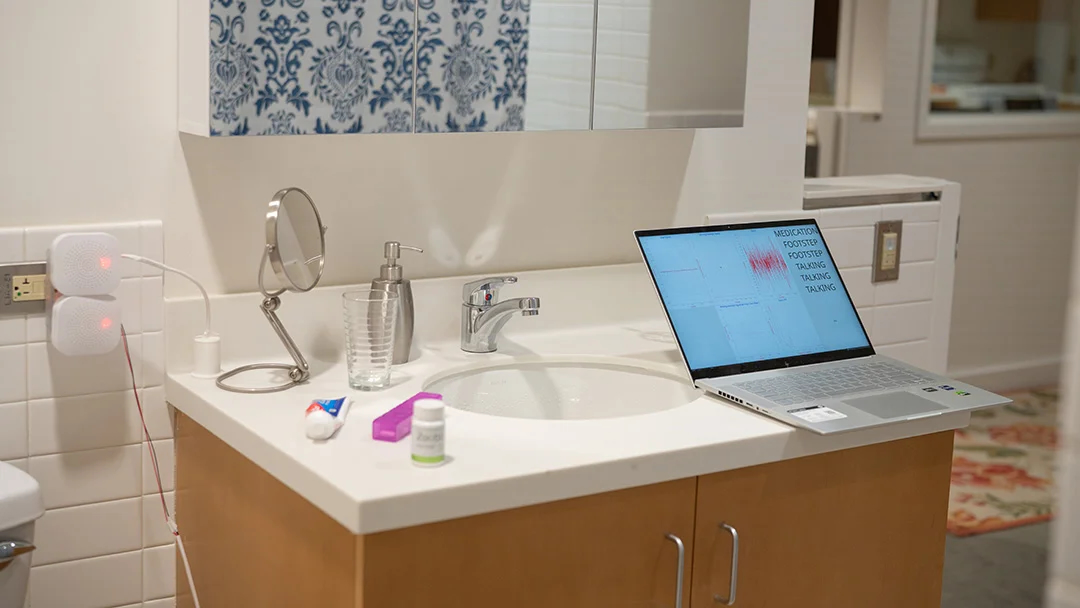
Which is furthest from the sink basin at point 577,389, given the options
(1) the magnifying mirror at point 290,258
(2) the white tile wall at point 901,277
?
(2) the white tile wall at point 901,277

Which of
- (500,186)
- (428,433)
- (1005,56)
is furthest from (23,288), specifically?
(1005,56)

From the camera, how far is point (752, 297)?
6.78 feet

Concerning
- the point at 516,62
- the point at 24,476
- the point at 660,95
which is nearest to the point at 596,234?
the point at 660,95

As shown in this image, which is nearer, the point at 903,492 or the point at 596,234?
the point at 903,492

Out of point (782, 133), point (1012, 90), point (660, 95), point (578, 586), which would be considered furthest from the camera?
point (1012, 90)

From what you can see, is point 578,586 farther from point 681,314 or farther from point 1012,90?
point 1012,90

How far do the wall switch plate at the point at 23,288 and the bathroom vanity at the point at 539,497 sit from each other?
0.20 m

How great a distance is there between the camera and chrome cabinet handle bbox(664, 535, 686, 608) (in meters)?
1.69

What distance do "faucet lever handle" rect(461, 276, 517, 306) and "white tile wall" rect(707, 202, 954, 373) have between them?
664 mm

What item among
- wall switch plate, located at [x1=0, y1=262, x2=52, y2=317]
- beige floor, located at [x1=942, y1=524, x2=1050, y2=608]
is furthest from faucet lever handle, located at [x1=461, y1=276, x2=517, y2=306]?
beige floor, located at [x1=942, y1=524, x2=1050, y2=608]

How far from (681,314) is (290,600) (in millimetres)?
771

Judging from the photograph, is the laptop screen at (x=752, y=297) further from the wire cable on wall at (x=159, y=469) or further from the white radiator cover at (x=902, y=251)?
the wire cable on wall at (x=159, y=469)

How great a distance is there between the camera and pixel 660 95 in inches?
83.0

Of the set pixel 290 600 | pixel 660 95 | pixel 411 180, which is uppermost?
pixel 660 95
